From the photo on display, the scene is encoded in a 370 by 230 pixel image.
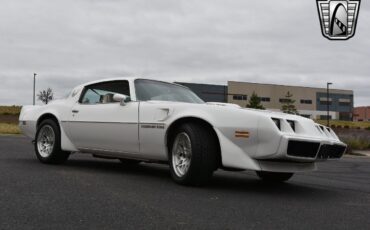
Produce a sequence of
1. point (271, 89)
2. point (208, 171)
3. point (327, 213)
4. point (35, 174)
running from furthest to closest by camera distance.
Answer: point (271, 89), point (35, 174), point (208, 171), point (327, 213)

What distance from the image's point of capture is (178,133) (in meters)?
5.94

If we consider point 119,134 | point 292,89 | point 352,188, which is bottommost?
point 352,188

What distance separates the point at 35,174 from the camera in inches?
249

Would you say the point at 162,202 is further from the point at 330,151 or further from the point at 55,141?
the point at 55,141

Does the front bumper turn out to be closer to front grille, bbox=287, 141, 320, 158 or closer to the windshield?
front grille, bbox=287, 141, 320, 158

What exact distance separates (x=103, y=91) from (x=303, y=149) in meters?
3.34

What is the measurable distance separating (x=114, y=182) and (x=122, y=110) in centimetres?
115

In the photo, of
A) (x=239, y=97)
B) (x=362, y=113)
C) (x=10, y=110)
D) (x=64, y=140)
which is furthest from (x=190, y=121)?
(x=362, y=113)

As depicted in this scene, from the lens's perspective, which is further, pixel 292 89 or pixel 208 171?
pixel 292 89

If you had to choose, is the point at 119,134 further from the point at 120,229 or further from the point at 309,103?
the point at 309,103

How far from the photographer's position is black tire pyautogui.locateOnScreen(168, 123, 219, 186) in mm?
5496

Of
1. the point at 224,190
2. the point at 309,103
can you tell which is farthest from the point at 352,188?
the point at 309,103

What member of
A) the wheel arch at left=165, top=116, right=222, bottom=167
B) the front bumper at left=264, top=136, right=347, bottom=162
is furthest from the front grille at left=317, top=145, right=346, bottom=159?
the wheel arch at left=165, top=116, right=222, bottom=167

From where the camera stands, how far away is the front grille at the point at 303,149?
5.24 meters
